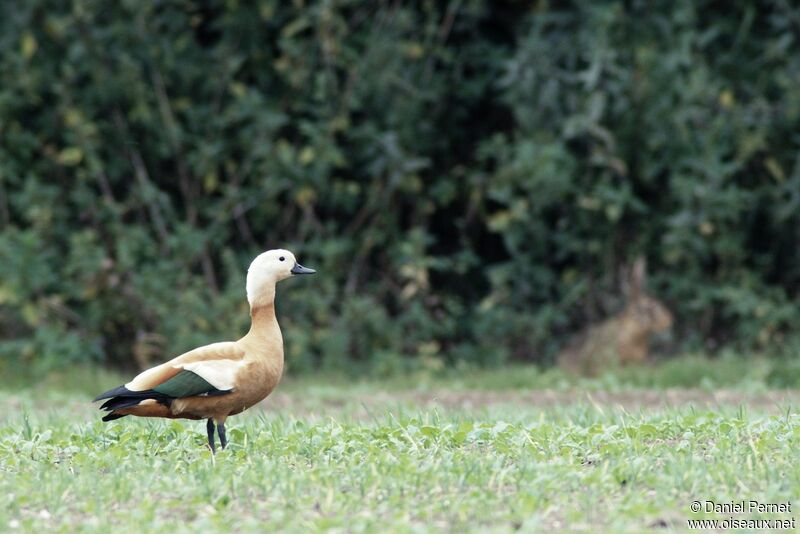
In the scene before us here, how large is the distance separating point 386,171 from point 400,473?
29.8ft

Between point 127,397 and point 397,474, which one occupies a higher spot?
point 127,397

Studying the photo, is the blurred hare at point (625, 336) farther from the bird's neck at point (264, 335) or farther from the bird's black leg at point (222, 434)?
the bird's black leg at point (222, 434)

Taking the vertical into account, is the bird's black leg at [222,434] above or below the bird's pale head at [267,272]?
below

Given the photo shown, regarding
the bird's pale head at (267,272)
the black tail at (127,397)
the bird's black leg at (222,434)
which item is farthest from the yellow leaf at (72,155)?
the black tail at (127,397)

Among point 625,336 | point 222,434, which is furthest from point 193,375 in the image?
point 625,336

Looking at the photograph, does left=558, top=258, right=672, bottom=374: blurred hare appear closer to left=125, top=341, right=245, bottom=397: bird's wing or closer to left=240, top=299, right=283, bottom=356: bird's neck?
left=240, top=299, right=283, bottom=356: bird's neck

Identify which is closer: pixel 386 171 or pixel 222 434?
pixel 222 434

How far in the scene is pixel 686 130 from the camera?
13531 mm

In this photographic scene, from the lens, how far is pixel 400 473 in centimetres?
544

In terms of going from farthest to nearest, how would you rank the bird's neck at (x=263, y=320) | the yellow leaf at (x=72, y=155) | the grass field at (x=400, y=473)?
the yellow leaf at (x=72, y=155)
the bird's neck at (x=263, y=320)
the grass field at (x=400, y=473)

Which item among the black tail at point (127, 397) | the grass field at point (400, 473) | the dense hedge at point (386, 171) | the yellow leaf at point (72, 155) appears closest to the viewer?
the grass field at point (400, 473)

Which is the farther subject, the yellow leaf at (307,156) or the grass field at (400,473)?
the yellow leaf at (307,156)

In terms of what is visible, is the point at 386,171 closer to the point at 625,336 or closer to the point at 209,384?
the point at 625,336

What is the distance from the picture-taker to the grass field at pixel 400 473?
193 inches
